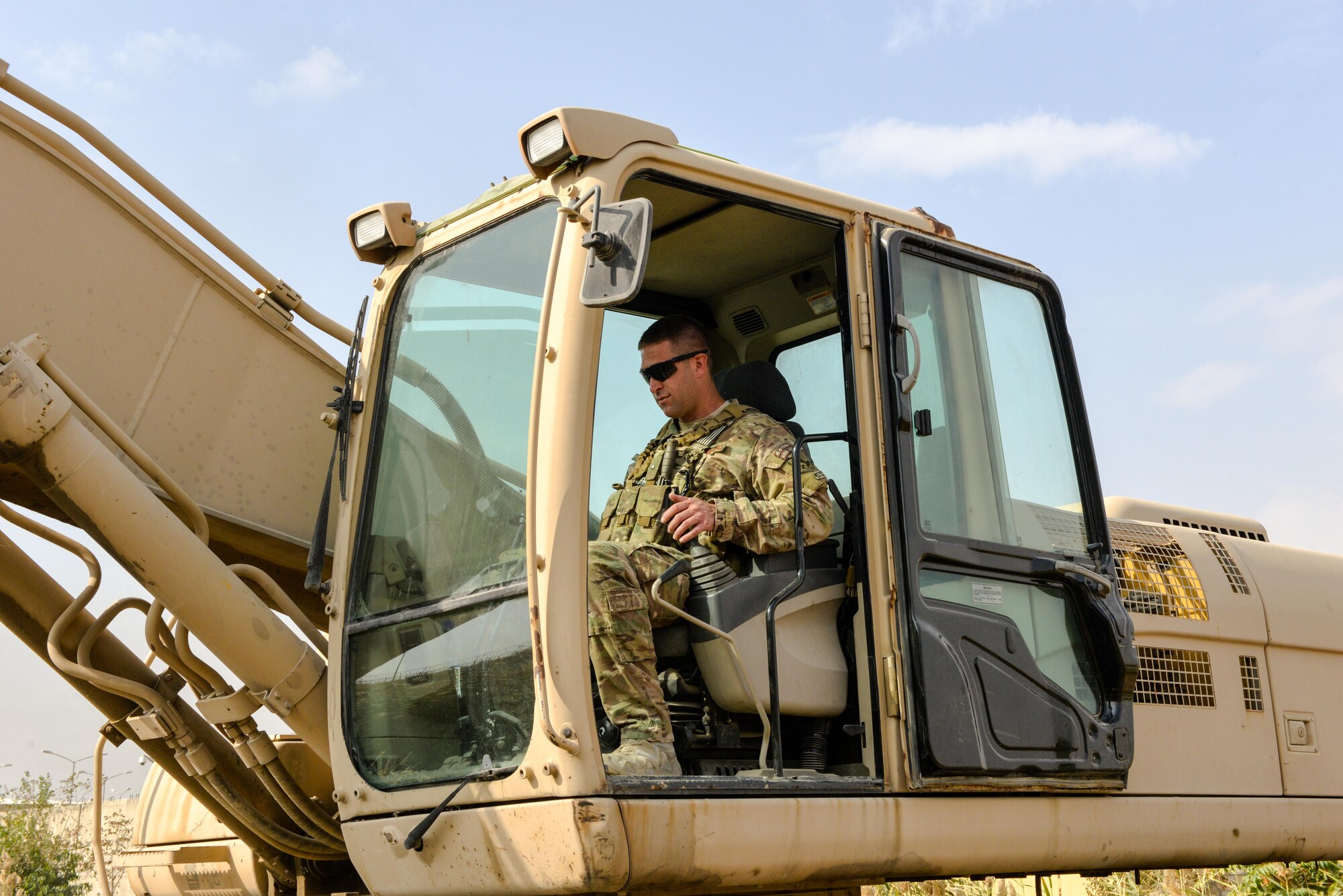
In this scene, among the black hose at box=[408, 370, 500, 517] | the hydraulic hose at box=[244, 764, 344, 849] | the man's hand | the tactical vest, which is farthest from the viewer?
the tactical vest

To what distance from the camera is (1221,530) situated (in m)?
5.30

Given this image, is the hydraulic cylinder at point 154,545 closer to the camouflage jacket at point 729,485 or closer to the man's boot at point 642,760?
the man's boot at point 642,760

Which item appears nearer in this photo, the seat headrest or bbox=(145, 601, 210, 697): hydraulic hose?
bbox=(145, 601, 210, 697): hydraulic hose

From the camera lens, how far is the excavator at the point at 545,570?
3.11 meters

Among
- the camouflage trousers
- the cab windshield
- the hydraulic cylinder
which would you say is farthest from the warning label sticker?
the hydraulic cylinder

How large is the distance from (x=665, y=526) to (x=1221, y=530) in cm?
261

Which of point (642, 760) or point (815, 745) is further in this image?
point (815, 745)

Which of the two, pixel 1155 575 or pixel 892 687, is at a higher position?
pixel 1155 575

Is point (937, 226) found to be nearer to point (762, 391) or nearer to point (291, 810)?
point (762, 391)

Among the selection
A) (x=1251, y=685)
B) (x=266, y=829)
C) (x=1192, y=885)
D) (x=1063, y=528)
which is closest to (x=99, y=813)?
(x=266, y=829)

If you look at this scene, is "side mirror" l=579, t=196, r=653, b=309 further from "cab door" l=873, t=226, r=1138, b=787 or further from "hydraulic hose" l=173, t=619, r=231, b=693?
"hydraulic hose" l=173, t=619, r=231, b=693

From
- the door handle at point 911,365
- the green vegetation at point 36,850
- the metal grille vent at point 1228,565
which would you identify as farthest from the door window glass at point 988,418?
the green vegetation at point 36,850

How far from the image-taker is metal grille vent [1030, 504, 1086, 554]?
13.4 feet

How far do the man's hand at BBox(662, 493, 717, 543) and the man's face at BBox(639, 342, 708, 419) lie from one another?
0.68 metres
